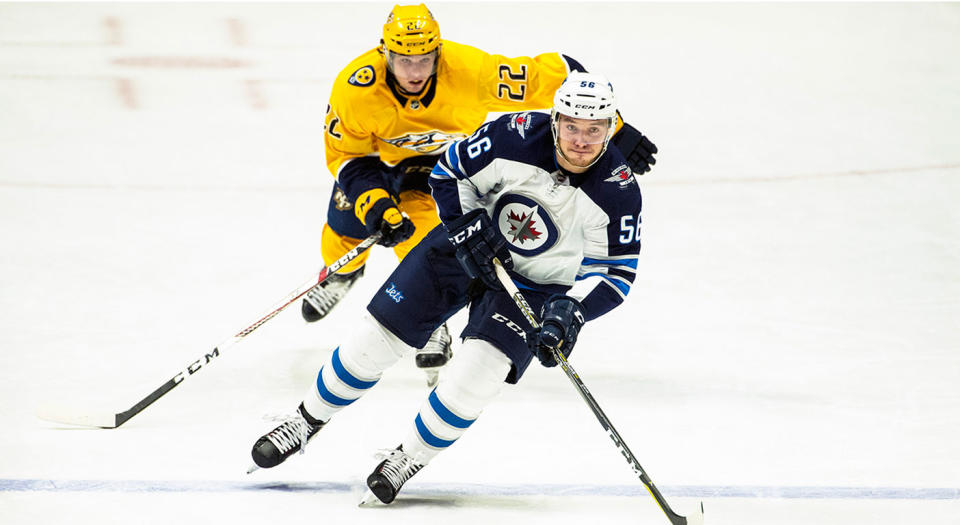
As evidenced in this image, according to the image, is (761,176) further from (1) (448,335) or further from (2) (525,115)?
(2) (525,115)

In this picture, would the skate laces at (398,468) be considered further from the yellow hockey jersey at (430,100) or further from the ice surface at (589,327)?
the yellow hockey jersey at (430,100)

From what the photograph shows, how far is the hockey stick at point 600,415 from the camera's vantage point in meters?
3.11

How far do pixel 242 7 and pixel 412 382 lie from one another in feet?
15.2

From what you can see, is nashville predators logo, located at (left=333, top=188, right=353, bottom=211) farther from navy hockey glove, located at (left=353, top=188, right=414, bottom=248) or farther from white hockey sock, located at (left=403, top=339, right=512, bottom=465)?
white hockey sock, located at (left=403, top=339, right=512, bottom=465)

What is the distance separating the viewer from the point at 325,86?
23.4ft

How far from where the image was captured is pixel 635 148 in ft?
12.9

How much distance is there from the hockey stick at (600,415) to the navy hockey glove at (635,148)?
768 mm

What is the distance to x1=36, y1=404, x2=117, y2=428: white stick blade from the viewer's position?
12.4ft

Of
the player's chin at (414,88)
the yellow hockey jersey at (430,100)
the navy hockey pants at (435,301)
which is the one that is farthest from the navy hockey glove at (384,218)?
the navy hockey pants at (435,301)

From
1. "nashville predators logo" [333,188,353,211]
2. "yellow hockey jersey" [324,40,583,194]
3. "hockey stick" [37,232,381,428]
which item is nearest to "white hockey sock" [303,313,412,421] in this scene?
"hockey stick" [37,232,381,428]

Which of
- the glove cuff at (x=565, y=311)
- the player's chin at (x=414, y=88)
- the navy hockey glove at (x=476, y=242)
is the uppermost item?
the player's chin at (x=414, y=88)

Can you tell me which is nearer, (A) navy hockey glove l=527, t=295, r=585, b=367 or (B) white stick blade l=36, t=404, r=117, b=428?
(A) navy hockey glove l=527, t=295, r=585, b=367

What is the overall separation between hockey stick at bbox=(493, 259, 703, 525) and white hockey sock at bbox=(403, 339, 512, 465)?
0.52ft

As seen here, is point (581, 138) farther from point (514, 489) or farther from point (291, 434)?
point (291, 434)
